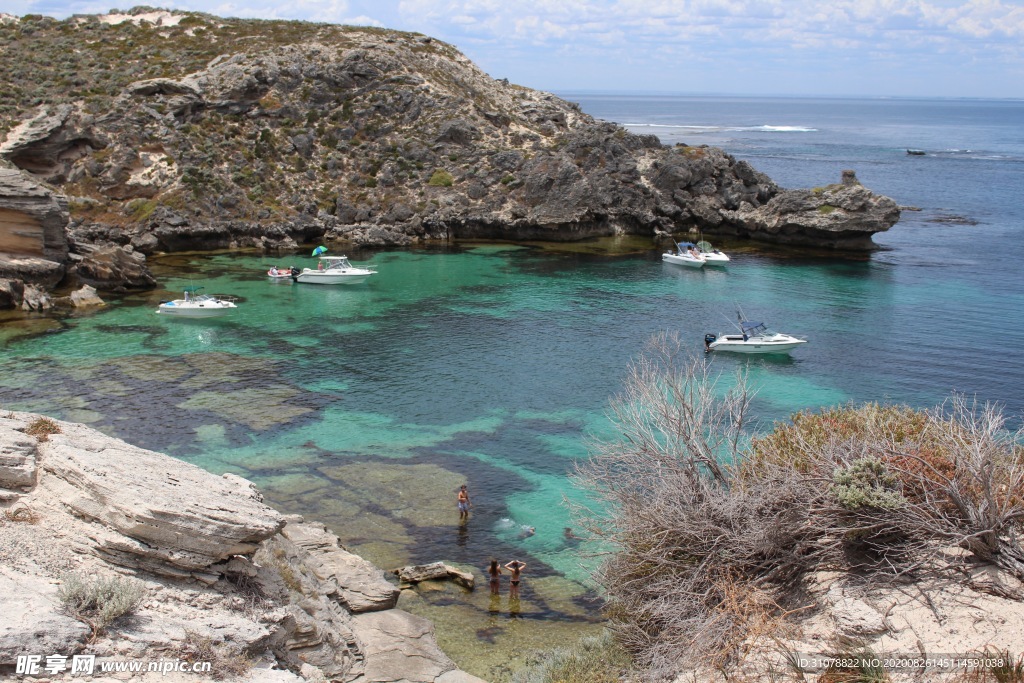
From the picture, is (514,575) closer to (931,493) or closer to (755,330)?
(931,493)

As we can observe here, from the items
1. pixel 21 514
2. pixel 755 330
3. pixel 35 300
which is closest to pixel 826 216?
pixel 755 330

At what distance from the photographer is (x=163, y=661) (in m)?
13.6

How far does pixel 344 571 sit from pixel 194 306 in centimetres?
3489

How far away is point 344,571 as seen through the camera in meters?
23.0

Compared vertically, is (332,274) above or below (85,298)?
above

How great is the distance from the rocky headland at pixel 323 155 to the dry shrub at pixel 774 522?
6093 cm

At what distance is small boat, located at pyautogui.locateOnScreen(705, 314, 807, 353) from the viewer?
49.2m

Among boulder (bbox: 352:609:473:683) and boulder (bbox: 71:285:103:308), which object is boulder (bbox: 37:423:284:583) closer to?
boulder (bbox: 352:609:473:683)

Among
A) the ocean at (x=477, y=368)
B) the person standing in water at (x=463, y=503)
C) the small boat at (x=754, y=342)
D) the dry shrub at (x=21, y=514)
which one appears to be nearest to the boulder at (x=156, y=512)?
the dry shrub at (x=21, y=514)

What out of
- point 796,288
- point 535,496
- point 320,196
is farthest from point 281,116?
point 535,496

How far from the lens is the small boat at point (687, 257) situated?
237 ft

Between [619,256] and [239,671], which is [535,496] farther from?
[619,256]

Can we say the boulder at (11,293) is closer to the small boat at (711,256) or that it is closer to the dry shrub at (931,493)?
the dry shrub at (931,493)

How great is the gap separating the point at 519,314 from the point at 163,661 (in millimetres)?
44646
